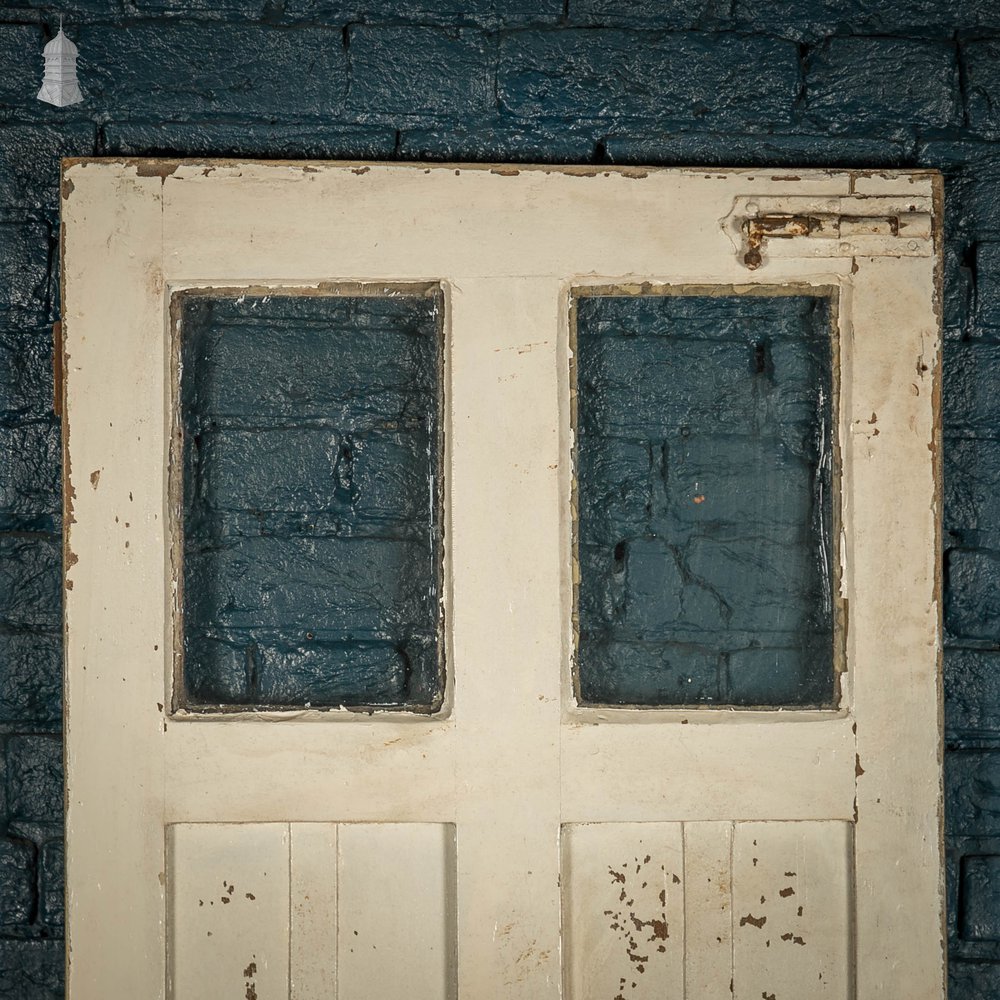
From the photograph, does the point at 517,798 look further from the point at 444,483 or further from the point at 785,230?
the point at 785,230

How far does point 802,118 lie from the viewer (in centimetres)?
143

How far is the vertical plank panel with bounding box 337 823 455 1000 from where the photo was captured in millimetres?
1360

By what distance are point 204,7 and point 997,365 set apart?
1.32 meters

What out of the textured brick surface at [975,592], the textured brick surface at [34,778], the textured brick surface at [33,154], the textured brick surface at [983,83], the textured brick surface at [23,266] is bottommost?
the textured brick surface at [34,778]

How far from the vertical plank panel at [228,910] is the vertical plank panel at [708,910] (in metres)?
0.58

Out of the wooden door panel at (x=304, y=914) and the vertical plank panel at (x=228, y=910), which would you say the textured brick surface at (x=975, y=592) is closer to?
the wooden door panel at (x=304, y=914)

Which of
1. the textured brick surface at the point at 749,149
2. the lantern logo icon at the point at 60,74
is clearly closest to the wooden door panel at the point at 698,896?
the textured brick surface at the point at 749,149

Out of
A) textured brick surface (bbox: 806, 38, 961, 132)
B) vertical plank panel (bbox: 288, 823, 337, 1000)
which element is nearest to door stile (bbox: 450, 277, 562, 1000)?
vertical plank panel (bbox: 288, 823, 337, 1000)

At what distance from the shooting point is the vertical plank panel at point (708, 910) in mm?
1360

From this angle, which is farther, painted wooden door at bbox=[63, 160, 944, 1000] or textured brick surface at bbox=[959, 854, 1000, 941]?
textured brick surface at bbox=[959, 854, 1000, 941]

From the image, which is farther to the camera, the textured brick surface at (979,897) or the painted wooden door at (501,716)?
the textured brick surface at (979,897)

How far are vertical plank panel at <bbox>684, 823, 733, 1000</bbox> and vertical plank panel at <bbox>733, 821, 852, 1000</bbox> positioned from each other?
0.01 metres

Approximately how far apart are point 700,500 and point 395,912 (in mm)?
752

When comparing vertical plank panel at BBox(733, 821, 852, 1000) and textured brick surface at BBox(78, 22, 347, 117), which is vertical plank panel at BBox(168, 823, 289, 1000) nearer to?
vertical plank panel at BBox(733, 821, 852, 1000)
